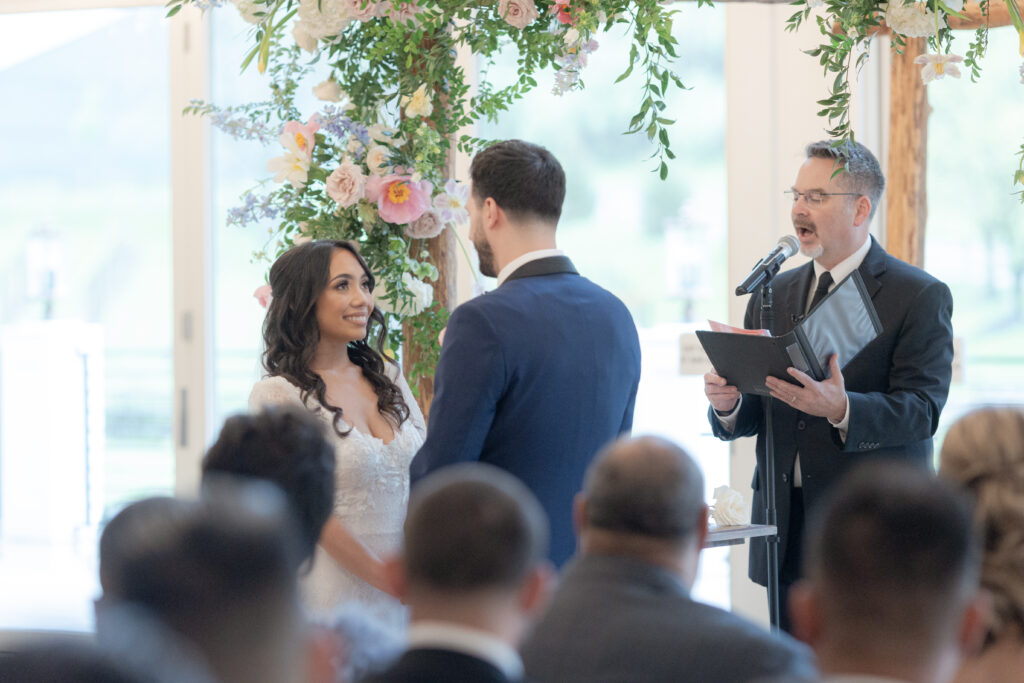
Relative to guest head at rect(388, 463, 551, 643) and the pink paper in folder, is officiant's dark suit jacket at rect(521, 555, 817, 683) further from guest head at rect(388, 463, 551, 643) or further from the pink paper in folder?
the pink paper in folder

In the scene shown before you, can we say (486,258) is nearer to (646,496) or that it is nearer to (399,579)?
(646,496)

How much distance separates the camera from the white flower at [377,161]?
8.98 feet

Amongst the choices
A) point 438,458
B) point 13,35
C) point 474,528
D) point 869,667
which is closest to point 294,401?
point 438,458

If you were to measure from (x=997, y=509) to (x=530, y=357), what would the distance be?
3.46 feet

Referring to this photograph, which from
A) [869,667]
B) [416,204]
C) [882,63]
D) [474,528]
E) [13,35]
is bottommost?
[869,667]

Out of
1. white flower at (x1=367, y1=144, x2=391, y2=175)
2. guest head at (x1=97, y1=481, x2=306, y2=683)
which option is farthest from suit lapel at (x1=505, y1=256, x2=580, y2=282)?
guest head at (x1=97, y1=481, x2=306, y2=683)

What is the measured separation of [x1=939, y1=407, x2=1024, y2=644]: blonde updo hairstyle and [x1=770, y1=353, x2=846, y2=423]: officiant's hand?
38.8 inches

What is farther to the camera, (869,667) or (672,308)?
(672,308)

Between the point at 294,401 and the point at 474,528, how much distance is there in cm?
147

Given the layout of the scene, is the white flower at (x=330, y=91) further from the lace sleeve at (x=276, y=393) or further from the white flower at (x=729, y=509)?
the white flower at (x=729, y=509)

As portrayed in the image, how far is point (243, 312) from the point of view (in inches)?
172

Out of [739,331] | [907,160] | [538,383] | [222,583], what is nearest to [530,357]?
[538,383]

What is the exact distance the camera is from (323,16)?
2.58m

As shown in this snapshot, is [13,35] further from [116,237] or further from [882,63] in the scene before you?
[882,63]
